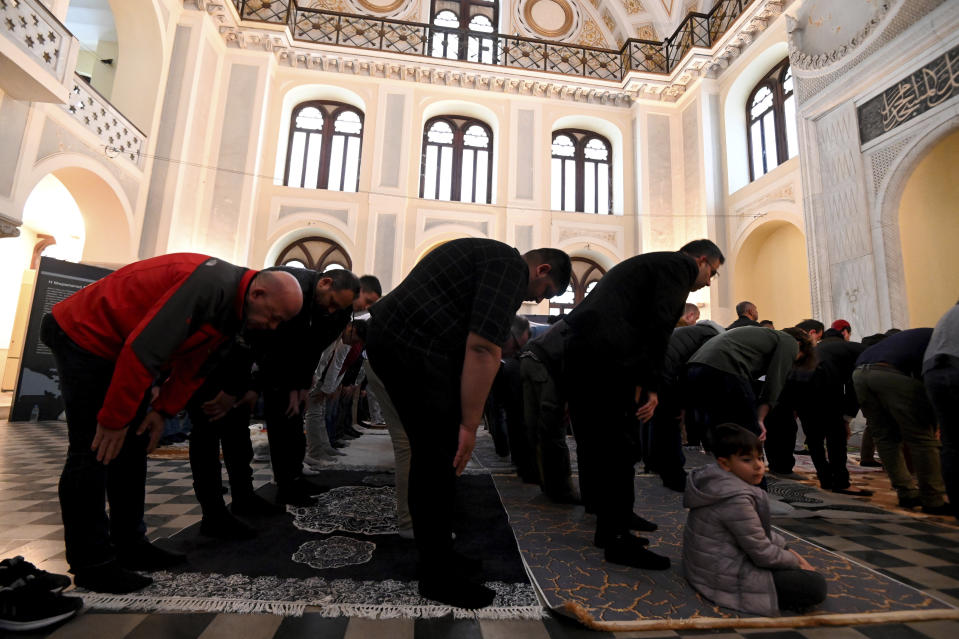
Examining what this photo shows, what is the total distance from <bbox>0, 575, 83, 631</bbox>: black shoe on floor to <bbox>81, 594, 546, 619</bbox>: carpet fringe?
4.7 inches

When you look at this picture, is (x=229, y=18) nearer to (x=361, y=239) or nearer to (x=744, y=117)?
(x=361, y=239)

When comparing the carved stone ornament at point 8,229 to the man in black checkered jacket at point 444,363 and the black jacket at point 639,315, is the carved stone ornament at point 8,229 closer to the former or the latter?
the man in black checkered jacket at point 444,363

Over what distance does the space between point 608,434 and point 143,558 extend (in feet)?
6.25

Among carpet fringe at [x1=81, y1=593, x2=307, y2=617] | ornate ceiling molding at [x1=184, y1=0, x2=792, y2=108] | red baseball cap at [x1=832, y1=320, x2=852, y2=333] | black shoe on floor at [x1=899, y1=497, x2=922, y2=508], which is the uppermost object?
ornate ceiling molding at [x1=184, y1=0, x2=792, y2=108]

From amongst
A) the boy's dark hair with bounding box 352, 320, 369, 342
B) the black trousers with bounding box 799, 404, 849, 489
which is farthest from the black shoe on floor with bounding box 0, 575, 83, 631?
the black trousers with bounding box 799, 404, 849, 489

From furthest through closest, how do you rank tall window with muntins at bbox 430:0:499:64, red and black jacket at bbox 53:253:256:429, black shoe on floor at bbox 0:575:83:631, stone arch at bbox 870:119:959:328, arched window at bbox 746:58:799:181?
tall window with muntins at bbox 430:0:499:64
arched window at bbox 746:58:799:181
stone arch at bbox 870:119:959:328
red and black jacket at bbox 53:253:256:429
black shoe on floor at bbox 0:575:83:631

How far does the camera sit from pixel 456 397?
1681 millimetres

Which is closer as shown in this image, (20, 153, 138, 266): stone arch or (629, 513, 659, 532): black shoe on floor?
(629, 513, 659, 532): black shoe on floor

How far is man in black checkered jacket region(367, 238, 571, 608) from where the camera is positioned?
5.27 ft

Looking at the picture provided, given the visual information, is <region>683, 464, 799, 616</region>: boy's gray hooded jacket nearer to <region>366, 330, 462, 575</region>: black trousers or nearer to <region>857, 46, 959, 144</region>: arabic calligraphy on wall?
<region>366, 330, 462, 575</region>: black trousers

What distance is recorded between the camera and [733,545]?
5.50ft

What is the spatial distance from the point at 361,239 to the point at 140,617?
9.85m

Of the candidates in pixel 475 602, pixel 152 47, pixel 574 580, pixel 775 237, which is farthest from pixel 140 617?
pixel 775 237

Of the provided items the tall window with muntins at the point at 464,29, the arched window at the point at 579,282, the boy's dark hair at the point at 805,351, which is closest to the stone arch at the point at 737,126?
the arched window at the point at 579,282
